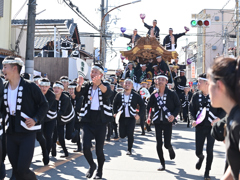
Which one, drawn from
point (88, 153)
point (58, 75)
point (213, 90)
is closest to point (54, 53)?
point (58, 75)

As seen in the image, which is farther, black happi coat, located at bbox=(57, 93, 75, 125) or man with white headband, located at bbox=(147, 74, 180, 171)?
black happi coat, located at bbox=(57, 93, 75, 125)

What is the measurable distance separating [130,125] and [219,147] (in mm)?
3167

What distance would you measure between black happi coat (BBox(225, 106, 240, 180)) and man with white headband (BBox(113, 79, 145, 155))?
749 cm

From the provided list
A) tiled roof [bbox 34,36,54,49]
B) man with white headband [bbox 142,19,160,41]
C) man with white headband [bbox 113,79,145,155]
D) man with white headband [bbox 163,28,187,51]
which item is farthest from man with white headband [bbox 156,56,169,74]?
tiled roof [bbox 34,36,54,49]

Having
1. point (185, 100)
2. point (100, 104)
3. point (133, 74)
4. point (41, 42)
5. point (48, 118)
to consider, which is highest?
point (41, 42)

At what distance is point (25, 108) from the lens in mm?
5465

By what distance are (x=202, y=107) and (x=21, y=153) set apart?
4062 mm

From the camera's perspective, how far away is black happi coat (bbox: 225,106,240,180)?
2.68 meters

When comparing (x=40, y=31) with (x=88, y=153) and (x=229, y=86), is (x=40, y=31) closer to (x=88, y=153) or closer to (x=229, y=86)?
(x=88, y=153)

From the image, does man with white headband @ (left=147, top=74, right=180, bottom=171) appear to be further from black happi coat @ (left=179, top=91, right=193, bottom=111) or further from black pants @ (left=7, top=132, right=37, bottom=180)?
black happi coat @ (left=179, top=91, right=193, bottom=111)

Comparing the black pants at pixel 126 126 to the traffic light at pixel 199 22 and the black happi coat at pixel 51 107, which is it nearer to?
the black happi coat at pixel 51 107

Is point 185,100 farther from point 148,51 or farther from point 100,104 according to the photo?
point 100,104

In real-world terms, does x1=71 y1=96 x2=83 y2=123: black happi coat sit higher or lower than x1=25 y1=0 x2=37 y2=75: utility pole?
lower

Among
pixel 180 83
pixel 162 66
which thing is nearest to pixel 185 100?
pixel 180 83
